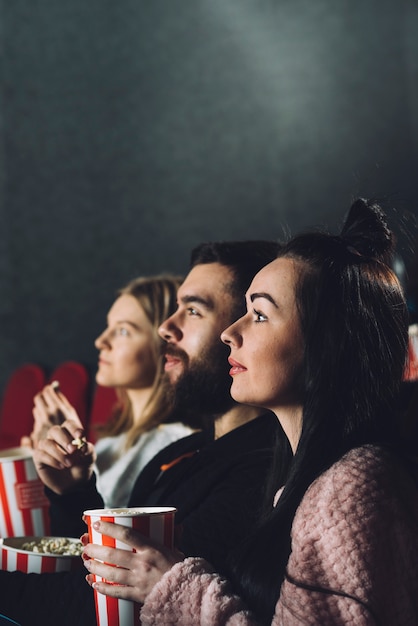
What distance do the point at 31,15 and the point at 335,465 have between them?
3.17 metres

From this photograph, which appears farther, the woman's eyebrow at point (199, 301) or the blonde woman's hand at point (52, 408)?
the blonde woman's hand at point (52, 408)

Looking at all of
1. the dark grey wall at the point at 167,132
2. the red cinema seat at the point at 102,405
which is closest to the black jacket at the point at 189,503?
the red cinema seat at the point at 102,405

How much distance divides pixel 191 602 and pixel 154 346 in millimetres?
1203

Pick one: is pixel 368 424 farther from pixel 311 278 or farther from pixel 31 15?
pixel 31 15

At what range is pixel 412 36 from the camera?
2754 millimetres

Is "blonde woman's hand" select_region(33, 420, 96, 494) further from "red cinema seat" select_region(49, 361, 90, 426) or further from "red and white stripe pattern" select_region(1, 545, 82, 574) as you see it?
"red cinema seat" select_region(49, 361, 90, 426)

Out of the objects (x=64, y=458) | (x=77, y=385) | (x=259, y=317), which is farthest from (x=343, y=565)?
(x=77, y=385)

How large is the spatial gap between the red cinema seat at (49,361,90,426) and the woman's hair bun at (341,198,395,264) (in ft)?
6.51

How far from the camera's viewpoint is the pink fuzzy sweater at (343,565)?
764 millimetres

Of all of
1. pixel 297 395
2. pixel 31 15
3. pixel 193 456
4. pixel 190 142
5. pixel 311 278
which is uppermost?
pixel 31 15

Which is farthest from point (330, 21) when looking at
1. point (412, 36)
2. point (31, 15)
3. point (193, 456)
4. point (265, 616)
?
point (265, 616)

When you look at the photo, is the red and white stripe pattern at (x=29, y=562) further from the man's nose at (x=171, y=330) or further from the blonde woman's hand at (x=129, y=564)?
the man's nose at (x=171, y=330)

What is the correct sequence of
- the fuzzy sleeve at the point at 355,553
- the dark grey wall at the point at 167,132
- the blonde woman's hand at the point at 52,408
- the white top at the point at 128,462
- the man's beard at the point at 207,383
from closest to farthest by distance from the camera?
the fuzzy sleeve at the point at 355,553 → the man's beard at the point at 207,383 → the blonde woman's hand at the point at 52,408 → the white top at the point at 128,462 → the dark grey wall at the point at 167,132

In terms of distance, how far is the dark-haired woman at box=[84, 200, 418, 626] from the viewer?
0.78 metres
